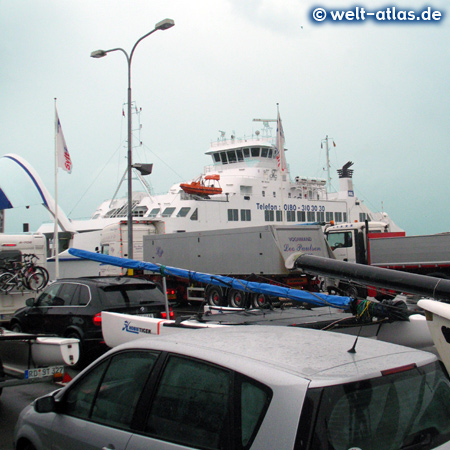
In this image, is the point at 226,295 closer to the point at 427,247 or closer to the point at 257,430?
the point at 427,247

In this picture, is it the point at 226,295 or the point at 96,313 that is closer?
the point at 96,313

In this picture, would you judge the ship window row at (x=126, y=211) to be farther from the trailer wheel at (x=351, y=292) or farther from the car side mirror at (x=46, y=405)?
the car side mirror at (x=46, y=405)

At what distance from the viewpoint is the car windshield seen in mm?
9492

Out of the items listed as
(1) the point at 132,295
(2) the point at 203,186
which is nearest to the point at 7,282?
(1) the point at 132,295

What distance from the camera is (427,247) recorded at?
17.4 m

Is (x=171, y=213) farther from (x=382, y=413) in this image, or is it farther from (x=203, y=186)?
(x=382, y=413)

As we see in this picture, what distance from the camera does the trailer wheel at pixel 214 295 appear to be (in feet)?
60.5

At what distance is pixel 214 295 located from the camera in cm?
1878

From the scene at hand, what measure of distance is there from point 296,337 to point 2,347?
19.7ft

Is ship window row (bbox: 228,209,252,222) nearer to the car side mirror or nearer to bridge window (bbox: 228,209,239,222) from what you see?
bridge window (bbox: 228,209,239,222)

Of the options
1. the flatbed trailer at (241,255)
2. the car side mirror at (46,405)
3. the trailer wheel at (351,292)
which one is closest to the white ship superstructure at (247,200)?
the flatbed trailer at (241,255)

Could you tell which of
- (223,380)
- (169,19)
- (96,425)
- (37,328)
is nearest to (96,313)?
(37,328)

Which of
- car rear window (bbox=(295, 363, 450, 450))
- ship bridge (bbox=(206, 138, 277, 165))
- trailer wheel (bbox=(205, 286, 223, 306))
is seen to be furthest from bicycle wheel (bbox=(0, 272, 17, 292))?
ship bridge (bbox=(206, 138, 277, 165))

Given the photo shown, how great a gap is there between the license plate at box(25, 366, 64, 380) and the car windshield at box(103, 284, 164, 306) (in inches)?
102
